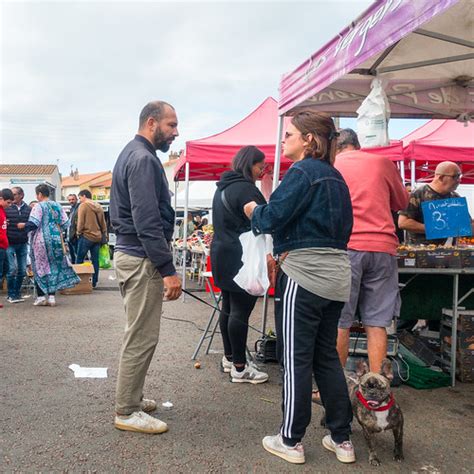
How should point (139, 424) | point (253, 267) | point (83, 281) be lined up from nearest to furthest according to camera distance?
point (139, 424) < point (253, 267) < point (83, 281)

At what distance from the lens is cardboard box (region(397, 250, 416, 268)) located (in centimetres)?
391

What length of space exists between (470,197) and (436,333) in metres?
15.0

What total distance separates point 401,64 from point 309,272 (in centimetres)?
262

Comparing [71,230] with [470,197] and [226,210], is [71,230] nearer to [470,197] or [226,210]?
[226,210]

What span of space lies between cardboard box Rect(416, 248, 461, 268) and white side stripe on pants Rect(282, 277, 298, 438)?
177 cm

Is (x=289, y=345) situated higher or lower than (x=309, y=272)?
lower

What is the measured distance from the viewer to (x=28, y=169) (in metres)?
57.5

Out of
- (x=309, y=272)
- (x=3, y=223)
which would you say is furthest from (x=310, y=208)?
(x=3, y=223)

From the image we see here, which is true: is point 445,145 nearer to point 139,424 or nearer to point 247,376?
point 247,376

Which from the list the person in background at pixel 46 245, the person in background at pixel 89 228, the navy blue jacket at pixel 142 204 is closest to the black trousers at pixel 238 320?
the navy blue jacket at pixel 142 204

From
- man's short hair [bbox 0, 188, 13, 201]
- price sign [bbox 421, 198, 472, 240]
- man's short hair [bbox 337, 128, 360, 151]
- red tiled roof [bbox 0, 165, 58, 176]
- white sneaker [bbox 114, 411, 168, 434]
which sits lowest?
white sneaker [bbox 114, 411, 168, 434]

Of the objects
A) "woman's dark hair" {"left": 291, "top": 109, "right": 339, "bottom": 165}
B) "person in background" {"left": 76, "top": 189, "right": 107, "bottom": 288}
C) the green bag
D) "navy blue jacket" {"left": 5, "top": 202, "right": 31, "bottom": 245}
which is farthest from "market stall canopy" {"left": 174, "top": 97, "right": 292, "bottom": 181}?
"woman's dark hair" {"left": 291, "top": 109, "right": 339, "bottom": 165}

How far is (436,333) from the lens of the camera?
15.5ft

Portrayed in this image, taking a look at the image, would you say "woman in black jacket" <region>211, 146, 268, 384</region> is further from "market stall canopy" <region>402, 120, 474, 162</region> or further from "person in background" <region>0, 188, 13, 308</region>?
"market stall canopy" <region>402, 120, 474, 162</region>
